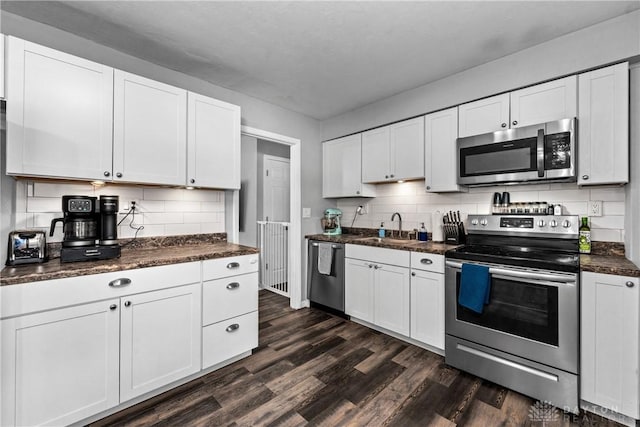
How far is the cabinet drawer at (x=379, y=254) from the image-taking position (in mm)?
2600

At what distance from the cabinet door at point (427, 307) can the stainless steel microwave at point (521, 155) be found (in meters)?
0.94

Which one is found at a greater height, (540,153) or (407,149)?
(407,149)

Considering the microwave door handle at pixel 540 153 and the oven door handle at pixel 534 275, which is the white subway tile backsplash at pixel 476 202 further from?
the oven door handle at pixel 534 275

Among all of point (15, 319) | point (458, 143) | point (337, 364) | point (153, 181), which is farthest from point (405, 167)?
point (15, 319)

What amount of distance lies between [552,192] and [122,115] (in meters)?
3.38

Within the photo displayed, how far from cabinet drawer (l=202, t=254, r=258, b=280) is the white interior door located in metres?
2.30

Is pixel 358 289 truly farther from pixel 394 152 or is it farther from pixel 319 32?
pixel 319 32

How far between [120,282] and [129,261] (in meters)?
0.14

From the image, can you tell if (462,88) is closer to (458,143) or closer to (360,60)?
(458,143)

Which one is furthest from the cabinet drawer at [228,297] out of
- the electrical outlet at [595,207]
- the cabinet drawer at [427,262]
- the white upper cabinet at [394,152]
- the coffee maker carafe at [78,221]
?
the electrical outlet at [595,207]

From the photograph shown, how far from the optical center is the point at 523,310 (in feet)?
6.23

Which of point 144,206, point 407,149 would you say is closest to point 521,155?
point 407,149

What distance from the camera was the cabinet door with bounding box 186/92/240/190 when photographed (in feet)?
7.57

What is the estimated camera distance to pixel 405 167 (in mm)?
2965
